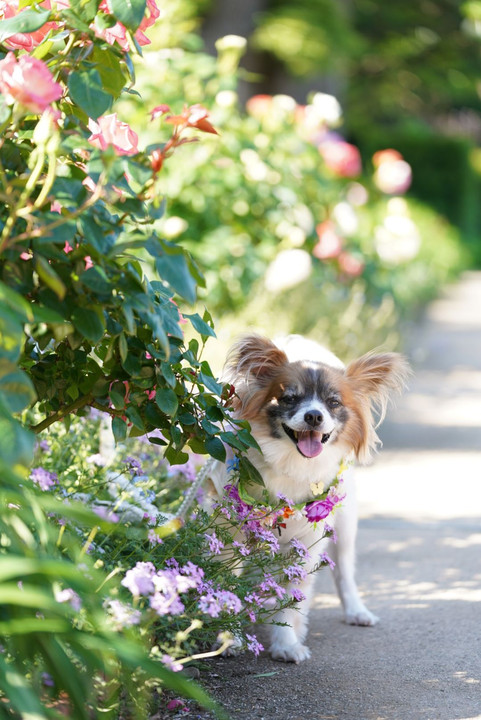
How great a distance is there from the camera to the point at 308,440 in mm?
3629

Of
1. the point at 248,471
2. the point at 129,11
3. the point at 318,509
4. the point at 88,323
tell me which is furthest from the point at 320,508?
the point at 129,11

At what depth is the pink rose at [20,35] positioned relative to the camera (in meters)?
2.63

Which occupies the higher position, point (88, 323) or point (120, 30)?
point (120, 30)

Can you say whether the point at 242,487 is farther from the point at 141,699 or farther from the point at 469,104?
the point at 469,104

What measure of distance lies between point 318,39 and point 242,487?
1221cm

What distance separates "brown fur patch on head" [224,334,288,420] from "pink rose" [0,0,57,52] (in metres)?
1.40

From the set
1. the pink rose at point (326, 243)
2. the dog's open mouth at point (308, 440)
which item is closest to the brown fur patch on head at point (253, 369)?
the dog's open mouth at point (308, 440)

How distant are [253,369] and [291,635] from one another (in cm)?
98

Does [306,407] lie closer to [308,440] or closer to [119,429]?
[308,440]

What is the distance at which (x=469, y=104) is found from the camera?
3166 centimetres

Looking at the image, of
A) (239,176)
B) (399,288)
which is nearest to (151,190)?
(239,176)

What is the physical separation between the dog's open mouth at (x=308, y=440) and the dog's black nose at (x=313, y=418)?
48mm

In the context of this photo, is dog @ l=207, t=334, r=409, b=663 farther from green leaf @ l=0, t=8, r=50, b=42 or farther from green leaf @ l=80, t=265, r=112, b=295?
green leaf @ l=0, t=8, r=50, b=42

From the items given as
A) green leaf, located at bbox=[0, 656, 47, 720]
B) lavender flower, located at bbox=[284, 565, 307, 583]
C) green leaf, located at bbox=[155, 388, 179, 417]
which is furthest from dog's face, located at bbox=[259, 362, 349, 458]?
green leaf, located at bbox=[0, 656, 47, 720]
